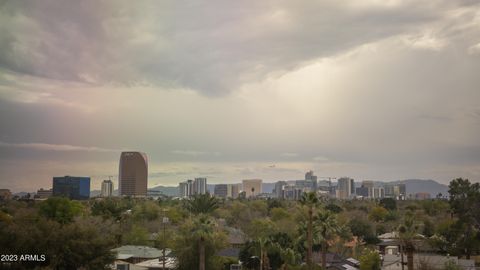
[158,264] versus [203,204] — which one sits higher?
[203,204]

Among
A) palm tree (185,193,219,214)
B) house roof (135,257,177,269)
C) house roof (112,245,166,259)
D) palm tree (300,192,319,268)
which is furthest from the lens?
house roof (112,245,166,259)

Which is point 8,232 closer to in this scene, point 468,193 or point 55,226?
point 55,226

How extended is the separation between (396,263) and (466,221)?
21412 millimetres

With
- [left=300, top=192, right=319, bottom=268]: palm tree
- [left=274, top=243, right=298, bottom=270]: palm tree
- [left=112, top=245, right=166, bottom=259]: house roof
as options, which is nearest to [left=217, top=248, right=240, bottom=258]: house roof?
[left=112, top=245, right=166, bottom=259]: house roof

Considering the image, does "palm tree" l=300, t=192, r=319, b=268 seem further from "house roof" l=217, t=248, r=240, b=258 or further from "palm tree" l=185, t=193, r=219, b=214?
"house roof" l=217, t=248, r=240, b=258

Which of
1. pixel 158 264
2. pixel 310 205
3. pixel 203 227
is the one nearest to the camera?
pixel 203 227

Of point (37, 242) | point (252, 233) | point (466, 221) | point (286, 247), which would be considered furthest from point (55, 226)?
point (466, 221)

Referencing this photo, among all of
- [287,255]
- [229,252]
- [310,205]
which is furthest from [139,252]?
[310,205]

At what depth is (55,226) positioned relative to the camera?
43250mm

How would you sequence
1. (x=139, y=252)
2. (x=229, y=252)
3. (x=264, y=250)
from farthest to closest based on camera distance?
1. (x=229, y=252)
2. (x=139, y=252)
3. (x=264, y=250)

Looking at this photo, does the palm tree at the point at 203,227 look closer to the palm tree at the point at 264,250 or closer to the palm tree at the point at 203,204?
the palm tree at the point at 203,204

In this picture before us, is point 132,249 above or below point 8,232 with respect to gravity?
below

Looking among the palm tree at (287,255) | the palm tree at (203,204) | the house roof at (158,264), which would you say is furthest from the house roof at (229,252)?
the palm tree at (203,204)

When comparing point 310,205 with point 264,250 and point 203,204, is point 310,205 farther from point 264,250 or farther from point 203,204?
point 203,204
